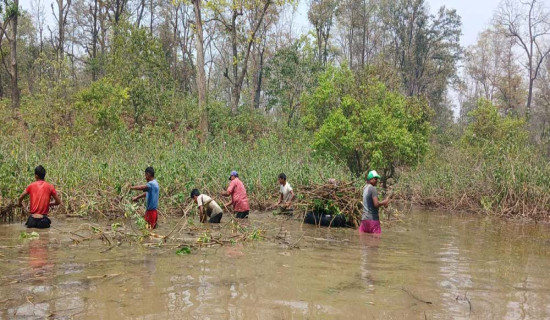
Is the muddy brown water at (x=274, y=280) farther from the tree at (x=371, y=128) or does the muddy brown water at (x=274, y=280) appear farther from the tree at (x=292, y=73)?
the tree at (x=292, y=73)

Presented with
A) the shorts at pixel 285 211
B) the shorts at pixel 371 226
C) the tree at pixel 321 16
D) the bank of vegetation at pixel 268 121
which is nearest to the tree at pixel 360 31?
the bank of vegetation at pixel 268 121

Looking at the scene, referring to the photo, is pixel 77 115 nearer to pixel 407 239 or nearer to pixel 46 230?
pixel 46 230

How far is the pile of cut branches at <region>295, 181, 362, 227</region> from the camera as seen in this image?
10.6 m

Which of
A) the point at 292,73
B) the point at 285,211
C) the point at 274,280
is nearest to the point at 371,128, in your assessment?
the point at 285,211

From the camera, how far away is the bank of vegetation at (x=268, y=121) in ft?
41.4

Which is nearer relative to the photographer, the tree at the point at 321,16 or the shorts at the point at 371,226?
the shorts at the point at 371,226

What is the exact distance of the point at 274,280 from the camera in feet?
18.9

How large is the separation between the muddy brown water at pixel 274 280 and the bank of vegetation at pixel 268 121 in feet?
10.3

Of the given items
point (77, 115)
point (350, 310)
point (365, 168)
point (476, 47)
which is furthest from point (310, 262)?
point (476, 47)

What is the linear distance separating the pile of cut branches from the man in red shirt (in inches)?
207

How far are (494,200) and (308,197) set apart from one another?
7.52 metres

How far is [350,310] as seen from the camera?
4.69 m

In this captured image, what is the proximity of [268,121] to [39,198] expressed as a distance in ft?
61.0

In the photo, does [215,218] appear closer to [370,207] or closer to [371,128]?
[370,207]
